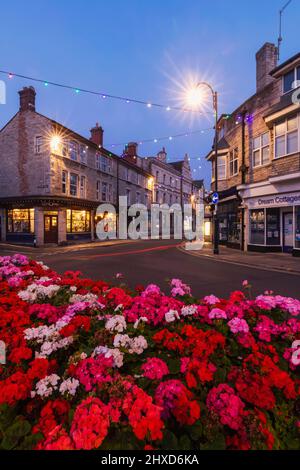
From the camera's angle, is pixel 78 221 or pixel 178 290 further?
pixel 78 221

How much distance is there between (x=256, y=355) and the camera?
75.9 inches

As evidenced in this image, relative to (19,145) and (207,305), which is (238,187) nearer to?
(207,305)

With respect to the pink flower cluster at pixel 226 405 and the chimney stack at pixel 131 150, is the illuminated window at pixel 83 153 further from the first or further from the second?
the pink flower cluster at pixel 226 405

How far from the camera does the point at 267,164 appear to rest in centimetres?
1573

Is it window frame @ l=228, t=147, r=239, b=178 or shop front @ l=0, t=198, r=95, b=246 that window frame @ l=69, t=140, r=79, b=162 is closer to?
shop front @ l=0, t=198, r=95, b=246

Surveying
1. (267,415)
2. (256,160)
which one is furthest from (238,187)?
(267,415)

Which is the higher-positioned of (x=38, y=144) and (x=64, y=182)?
(x=38, y=144)

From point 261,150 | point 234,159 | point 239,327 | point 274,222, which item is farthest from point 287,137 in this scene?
point 239,327

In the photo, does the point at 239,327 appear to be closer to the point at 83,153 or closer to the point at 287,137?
the point at 287,137

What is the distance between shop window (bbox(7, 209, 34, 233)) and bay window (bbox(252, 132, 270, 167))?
18.0 m

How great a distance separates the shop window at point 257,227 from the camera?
16.4 metres

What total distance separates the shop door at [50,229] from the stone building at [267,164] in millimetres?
14431

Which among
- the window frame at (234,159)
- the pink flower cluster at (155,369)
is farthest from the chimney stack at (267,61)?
the pink flower cluster at (155,369)

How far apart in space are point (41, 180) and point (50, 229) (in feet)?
13.7
